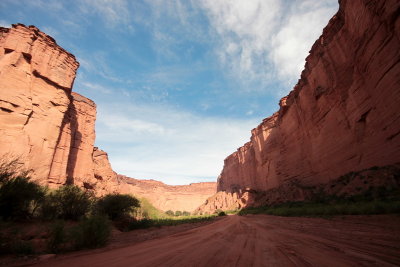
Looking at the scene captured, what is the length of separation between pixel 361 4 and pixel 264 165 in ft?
121

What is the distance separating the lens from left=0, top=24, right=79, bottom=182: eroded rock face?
56.0 feet

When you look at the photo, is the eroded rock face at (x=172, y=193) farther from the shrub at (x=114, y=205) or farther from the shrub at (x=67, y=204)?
the shrub at (x=67, y=204)

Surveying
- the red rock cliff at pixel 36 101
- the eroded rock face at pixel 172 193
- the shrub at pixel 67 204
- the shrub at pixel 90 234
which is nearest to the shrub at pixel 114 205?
the shrub at pixel 67 204

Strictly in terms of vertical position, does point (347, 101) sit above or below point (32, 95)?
below

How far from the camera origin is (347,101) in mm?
20656

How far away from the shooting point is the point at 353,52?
1892cm

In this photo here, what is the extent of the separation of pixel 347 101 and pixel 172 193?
326 feet

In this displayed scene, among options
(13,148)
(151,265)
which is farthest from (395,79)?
(13,148)

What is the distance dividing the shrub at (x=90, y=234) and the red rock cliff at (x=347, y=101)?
62.4ft

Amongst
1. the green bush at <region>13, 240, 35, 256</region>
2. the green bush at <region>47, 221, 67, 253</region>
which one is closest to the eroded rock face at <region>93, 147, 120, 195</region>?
the green bush at <region>47, 221, 67, 253</region>

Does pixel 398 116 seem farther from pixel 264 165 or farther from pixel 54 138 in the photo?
pixel 264 165

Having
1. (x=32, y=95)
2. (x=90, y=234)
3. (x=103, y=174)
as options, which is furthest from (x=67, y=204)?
(x=103, y=174)

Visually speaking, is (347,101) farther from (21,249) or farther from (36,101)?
(36,101)

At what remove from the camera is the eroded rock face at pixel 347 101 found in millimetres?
14609
